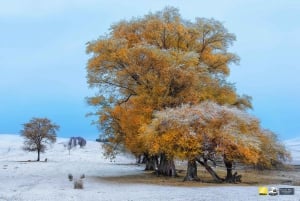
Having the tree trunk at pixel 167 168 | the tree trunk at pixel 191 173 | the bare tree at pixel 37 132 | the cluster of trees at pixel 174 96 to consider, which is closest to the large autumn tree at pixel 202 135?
the cluster of trees at pixel 174 96

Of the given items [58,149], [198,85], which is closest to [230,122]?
[198,85]

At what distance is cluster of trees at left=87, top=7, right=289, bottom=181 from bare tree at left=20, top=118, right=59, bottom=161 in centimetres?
4030

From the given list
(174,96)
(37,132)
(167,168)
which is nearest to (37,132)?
(37,132)

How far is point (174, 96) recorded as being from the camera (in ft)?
113

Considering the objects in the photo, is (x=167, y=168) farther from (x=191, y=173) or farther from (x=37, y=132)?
(x=37, y=132)

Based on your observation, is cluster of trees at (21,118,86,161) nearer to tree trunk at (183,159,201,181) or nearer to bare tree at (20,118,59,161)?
bare tree at (20,118,59,161)

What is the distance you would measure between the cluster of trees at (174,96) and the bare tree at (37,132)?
40.3 m

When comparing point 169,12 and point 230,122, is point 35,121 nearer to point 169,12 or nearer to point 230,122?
point 169,12

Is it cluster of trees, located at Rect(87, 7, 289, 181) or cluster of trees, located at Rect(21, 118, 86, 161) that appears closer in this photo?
cluster of trees, located at Rect(87, 7, 289, 181)

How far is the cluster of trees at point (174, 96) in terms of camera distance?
29578mm

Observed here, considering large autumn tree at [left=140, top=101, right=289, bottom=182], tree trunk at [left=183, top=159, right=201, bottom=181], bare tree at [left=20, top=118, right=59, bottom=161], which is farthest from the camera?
bare tree at [left=20, top=118, right=59, bottom=161]

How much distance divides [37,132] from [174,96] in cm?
4827

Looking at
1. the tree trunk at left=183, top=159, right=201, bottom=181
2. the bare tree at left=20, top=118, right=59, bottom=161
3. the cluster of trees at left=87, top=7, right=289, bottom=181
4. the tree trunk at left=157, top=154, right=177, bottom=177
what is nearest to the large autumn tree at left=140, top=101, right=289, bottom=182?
the cluster of trees at left=87, top=7, right=289, bottom=181

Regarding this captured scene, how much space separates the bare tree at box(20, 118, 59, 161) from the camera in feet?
255
